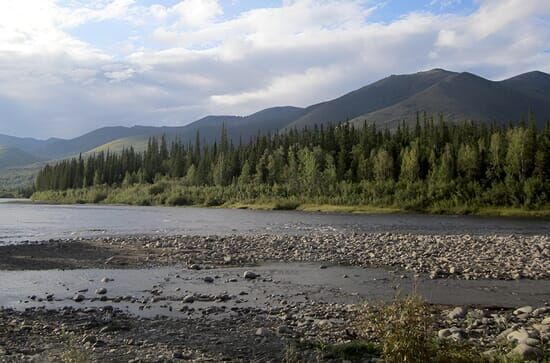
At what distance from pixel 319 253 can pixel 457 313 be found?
18.3 meters

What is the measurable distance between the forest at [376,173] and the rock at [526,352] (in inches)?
3875

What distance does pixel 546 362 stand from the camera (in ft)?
33.4

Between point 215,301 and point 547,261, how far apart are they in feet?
63.9

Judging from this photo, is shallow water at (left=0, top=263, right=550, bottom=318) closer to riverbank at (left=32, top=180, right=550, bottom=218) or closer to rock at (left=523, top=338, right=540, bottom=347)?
rock at (left=523, top=338, right=540, bottom=347)

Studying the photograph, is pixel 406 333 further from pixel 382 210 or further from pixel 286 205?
pixel 286 205

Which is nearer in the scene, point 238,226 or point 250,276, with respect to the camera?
point 250,276

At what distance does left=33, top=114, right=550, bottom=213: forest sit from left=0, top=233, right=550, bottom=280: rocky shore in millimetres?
71318

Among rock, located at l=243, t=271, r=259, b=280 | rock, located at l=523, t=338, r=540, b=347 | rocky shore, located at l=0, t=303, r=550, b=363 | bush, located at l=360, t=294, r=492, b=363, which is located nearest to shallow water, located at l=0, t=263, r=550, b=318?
rock, located at l=243, t=271, r=259, b=280

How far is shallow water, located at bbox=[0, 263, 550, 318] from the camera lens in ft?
65.4

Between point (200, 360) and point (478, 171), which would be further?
point (478, 171)

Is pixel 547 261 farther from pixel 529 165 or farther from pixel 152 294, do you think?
pixel 529 165

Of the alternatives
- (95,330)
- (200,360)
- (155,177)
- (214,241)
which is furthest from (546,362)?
(155,177)

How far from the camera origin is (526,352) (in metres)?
11.1

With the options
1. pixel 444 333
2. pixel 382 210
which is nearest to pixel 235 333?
pixel 444 333
